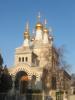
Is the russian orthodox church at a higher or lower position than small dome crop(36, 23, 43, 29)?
lower

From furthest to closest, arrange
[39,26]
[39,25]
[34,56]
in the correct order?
1. [39,25]
2. [39,26]
3. [34,56]

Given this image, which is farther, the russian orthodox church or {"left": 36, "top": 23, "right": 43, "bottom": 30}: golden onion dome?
{"left": 36, "top": 23, "right": 43, "bottom": 30}: golden onion dome

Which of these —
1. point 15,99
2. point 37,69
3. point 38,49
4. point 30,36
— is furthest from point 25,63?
point 15,99

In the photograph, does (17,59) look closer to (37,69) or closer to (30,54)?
(30,54)

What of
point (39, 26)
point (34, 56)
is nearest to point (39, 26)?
point (39, 26)

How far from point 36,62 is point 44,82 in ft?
41.3

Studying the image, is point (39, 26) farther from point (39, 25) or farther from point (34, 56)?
point (34, 56)

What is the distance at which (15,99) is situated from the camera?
32.1 m

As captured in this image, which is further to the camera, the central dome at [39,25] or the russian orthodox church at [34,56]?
the central dome at [39,25]

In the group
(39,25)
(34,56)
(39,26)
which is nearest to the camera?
(34,56)

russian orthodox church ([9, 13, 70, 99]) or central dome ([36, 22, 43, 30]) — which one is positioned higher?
central dome ([36, 22, 43, 30])

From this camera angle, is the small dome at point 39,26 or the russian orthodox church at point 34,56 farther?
the small dome at point 39,26

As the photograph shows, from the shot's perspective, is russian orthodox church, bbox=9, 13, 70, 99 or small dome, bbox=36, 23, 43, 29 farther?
small dome, bbox=36, 23, 43, 29

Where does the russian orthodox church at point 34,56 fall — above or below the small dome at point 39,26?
below
